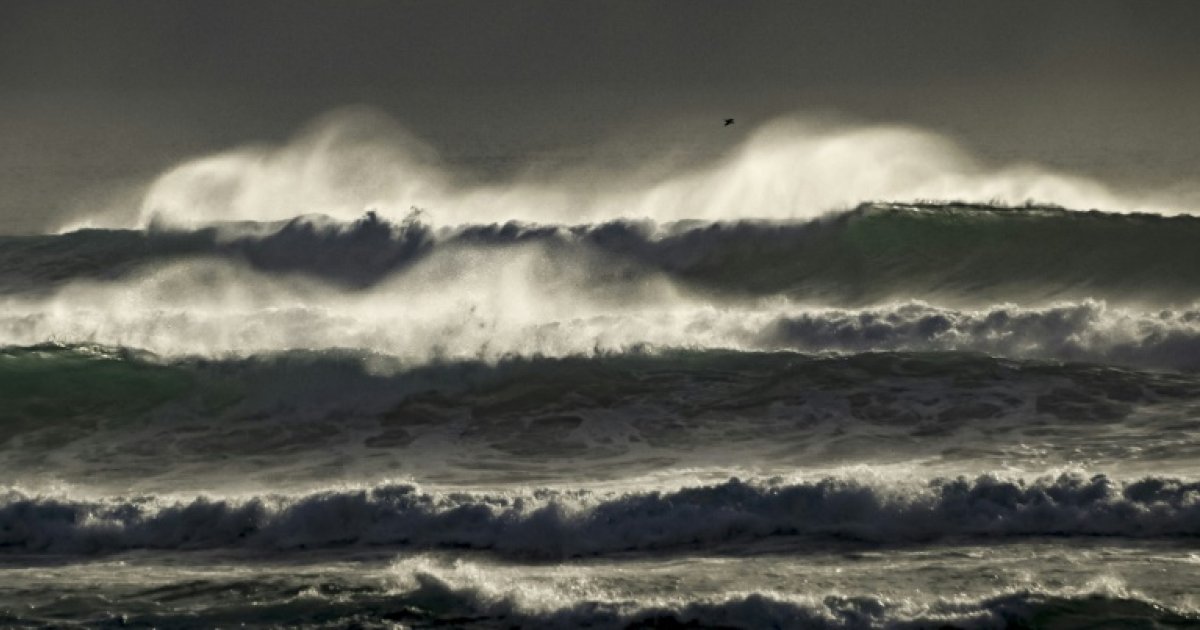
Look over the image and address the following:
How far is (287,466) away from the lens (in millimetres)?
17156

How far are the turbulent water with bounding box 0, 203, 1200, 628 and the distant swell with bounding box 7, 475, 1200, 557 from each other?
0.03m

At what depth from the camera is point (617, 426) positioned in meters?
18.1

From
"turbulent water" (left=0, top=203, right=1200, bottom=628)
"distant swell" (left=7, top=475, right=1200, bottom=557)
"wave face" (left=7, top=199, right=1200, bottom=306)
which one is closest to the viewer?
"turbulent water" (left=0, top=203, right=1200, bottom=628)

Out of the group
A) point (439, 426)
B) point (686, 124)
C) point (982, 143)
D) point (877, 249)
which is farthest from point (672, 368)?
point (686, 124)

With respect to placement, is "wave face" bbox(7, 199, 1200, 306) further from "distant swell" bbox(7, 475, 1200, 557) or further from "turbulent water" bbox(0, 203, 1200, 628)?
"distant swell" bbox(7, 475, 1200, 557)

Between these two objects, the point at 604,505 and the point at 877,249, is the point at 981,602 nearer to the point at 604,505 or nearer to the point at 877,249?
the point at 604,505

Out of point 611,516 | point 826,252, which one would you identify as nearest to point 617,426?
point 611,516

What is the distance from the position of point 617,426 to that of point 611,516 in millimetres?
3698

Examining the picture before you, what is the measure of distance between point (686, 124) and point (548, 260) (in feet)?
190

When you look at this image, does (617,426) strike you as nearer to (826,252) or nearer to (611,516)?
(611,516)

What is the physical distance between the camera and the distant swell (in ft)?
45.2

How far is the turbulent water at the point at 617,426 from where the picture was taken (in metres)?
12.9

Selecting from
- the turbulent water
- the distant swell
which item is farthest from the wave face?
the distant swell

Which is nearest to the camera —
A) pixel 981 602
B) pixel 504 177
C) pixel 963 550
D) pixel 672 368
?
pixel 981 602
